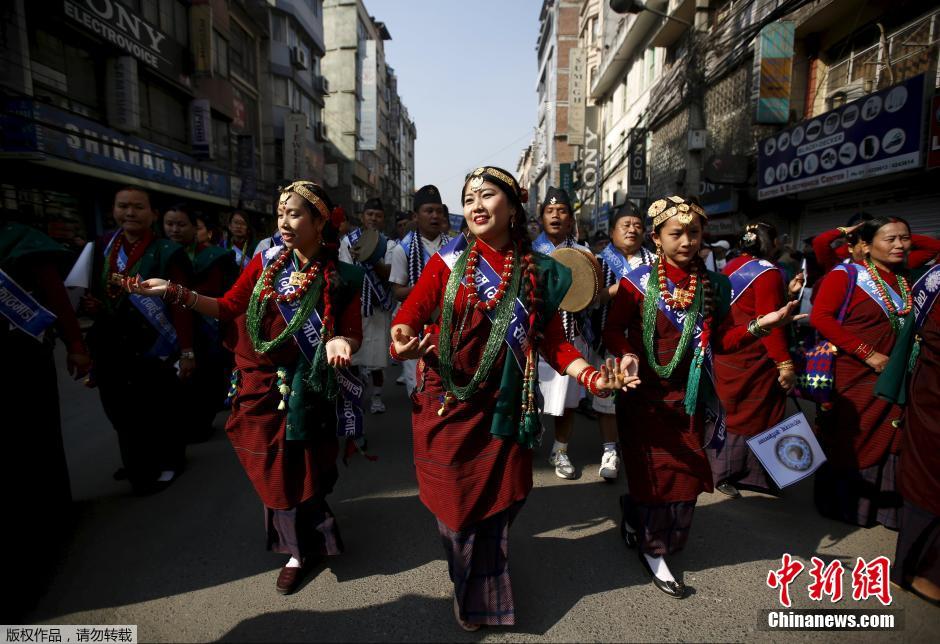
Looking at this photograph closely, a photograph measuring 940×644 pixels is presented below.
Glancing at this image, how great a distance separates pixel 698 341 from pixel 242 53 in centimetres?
2281

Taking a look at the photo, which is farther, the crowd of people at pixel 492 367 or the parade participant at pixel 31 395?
the parade participant at pixel 31 395

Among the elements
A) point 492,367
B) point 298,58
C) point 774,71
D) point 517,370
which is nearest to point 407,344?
point 492,367

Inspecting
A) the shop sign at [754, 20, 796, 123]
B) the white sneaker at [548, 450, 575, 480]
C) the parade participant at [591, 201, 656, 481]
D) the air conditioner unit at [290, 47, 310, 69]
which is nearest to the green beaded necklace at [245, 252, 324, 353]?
the parade participant at [591, 201, 656, 481]

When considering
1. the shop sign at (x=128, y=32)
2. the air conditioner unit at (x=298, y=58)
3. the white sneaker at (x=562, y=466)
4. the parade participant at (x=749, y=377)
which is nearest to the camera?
the parade participant at (x=749, y=377)

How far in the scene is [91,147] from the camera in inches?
428

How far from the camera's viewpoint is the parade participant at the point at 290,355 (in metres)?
2.50

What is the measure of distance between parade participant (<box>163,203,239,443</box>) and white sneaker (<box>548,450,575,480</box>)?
2863 mm

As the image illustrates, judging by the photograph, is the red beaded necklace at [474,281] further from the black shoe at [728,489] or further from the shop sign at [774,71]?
the shop sign at [774,71]

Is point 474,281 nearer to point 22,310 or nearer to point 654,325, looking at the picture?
point 654,325

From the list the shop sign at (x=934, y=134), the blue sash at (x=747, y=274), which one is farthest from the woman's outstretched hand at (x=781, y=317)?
the shop sign at (x=934, y=134)

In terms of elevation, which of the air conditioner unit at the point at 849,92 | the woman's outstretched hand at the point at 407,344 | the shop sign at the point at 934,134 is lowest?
the woman's outstretched hand at the point at 407,344

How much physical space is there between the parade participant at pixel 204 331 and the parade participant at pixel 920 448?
4.32 m

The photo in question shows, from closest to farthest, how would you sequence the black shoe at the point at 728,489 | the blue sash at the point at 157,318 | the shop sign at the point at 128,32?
the blue sash at the point at 157,318
the black shoe at the point at 728,489
the shop sign at the point at 128,32

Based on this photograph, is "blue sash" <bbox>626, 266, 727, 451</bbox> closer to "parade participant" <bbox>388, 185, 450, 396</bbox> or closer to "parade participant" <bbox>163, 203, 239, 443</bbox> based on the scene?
"parade participant" <bbox>388, 185, 450, 396</bbox>
